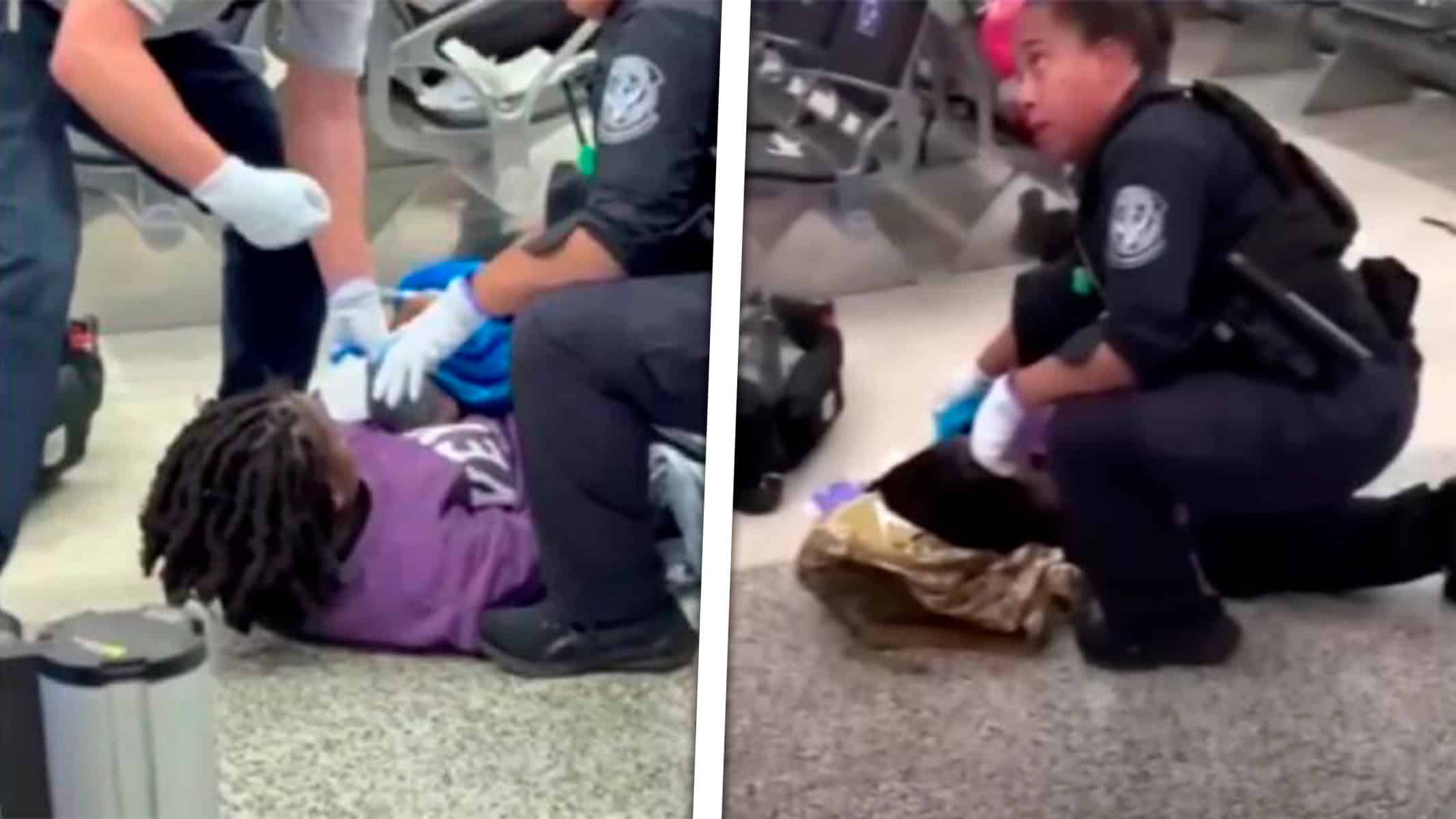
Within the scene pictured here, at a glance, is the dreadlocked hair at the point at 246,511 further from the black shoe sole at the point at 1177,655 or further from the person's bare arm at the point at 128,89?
the black shoe sole at the point at 1177,655

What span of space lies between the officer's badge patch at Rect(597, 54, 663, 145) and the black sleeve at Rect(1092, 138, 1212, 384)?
1.28 ft

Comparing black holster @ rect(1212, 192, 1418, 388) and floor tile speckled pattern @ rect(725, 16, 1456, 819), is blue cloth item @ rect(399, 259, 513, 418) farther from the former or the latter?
black holster @ rect(1212, 192, 1418, 388)

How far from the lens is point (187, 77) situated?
149 cm

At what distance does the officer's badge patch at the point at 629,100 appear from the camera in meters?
1.54

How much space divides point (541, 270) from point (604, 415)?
0.14 m

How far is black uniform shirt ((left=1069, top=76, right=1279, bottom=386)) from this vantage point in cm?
156

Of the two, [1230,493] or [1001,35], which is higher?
[1001,35]

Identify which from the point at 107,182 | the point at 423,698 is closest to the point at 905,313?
the point at 423,698

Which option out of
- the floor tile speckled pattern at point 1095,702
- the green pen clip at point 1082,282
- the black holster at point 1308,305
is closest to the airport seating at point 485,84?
the floor tile speckled pattern at point 1095,702

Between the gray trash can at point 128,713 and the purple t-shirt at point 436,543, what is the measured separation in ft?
0.40

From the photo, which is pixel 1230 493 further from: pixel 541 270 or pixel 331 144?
pixel 331 144

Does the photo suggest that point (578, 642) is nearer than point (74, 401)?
No

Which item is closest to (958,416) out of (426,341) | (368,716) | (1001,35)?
(1001,35)

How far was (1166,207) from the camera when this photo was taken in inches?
61.4
